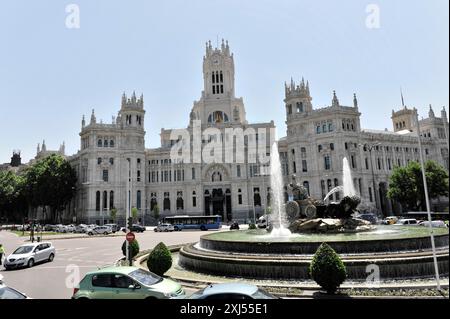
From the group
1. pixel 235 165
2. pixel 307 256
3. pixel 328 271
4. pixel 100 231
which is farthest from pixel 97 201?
pixel 328 271

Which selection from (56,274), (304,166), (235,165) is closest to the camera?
(56,274)

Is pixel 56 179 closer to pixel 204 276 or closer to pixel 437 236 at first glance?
pixel 204 276

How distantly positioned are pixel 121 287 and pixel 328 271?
721 centimetres

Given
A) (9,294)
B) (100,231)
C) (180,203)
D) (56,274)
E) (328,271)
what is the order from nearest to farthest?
(9,294)
(328,271)
(56,274)
(100,231)
(180,203)

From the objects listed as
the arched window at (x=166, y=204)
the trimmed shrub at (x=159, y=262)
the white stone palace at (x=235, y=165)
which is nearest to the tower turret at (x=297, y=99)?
the white stone palace at (x=235, y=165)

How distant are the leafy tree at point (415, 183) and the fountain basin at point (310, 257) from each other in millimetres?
43568

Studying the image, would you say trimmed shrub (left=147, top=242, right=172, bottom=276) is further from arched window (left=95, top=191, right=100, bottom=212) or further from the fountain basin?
arched window (left=95, top=191, right=100, bottom=212)

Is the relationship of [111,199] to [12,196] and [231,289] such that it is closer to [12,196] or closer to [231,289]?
[12,196]

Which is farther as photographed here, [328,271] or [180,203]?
[180,203]

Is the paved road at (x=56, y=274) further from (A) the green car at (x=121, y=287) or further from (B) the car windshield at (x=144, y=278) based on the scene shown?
(B) the car windshield at (x=144, y=278)

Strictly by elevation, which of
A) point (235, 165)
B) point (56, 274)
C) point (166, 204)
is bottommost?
point (56, 274)

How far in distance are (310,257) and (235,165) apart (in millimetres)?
64435

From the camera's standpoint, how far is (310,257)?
14906mm

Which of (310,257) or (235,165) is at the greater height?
(235,165)
